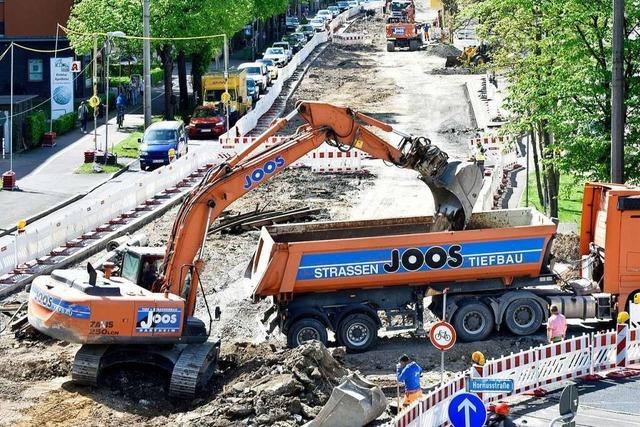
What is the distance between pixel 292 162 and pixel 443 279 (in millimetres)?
3850

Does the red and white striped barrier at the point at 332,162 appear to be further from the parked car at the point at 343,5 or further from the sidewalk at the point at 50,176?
the parked car at the point at 343,5

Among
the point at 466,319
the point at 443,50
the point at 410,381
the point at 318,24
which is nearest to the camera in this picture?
the point at 410,381

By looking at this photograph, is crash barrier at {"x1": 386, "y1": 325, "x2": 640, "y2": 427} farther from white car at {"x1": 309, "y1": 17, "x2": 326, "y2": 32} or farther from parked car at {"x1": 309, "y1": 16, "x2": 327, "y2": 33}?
white car at {"x1": 309, "y1": 17, "x2": 326, "y2": 32}

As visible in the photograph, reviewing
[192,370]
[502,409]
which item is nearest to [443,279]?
[192,370]

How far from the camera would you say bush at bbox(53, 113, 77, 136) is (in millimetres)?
60406

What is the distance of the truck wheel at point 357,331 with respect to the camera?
27.6m

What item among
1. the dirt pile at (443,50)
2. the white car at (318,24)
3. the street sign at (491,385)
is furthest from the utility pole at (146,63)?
the white car at (318,24)

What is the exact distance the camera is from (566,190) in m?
34.6

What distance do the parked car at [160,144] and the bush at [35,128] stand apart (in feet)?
17.0

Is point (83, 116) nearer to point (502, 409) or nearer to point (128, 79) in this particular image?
point (128, 79)

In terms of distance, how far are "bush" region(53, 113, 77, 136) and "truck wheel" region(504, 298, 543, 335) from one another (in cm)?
3612

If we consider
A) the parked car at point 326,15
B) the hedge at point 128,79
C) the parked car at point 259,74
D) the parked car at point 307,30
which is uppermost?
the parked car at point 326,15

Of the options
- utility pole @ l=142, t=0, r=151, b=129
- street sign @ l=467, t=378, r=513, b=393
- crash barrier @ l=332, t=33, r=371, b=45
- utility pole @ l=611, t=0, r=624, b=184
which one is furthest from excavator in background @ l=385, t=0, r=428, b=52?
street sign @ l=467, t=378, r=513, b=393

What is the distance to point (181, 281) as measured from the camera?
25875mm
